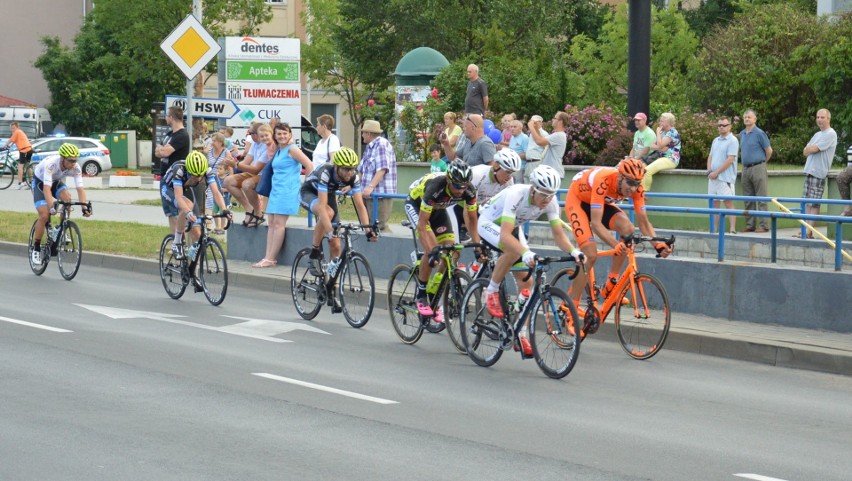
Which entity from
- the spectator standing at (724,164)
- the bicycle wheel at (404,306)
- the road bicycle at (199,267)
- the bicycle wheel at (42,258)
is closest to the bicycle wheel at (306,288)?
the road bicycle at (199,267)

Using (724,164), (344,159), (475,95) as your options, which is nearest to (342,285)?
(344,159)

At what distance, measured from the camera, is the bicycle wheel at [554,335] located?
10281mm

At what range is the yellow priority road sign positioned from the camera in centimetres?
1875

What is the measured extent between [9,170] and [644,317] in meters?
34.8

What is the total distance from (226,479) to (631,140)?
56.2 feet

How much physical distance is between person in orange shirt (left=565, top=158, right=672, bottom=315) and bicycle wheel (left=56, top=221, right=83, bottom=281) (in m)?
7.89

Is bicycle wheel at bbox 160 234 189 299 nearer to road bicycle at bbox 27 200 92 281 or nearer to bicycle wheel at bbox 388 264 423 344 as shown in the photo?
road bicycle at bbox 27 200 92 281

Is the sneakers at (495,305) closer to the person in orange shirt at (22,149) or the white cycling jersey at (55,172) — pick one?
the white cycling jersey at (55,172)

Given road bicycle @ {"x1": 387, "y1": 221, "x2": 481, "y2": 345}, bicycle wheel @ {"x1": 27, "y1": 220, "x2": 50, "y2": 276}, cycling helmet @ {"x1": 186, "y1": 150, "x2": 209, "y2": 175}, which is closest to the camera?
road bicycle @ {"x1": 387, "y1": 221, "x2": 481, "y2": 345}

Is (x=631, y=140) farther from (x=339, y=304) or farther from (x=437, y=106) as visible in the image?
(x=339, y=304)

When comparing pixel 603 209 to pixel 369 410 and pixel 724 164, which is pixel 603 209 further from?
pixel 724 164

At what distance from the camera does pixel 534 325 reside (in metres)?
10.5

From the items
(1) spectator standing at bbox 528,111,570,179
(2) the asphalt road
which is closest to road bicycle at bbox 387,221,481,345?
(2) the asphalt road

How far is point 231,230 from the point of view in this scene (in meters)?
19.0
